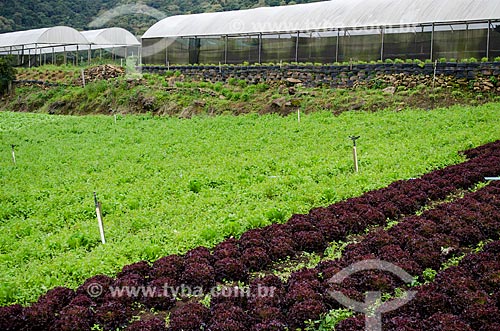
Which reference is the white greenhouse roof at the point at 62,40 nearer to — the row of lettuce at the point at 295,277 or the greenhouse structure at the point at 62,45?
the greenhouse structure at the point at 62,45

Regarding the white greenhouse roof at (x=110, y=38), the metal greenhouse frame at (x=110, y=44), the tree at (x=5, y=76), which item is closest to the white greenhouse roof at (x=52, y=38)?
the metal greenhouse frame at (x=110, y=44)

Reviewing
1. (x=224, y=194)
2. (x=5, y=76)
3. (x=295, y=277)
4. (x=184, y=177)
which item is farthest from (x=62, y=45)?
(x=295, y=277)

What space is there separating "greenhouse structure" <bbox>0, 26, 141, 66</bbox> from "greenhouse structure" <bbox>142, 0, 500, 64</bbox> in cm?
1475

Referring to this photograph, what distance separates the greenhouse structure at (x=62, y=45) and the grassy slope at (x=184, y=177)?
1156 inches

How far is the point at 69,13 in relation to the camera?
83.8 metres

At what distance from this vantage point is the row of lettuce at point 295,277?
6.66 metres

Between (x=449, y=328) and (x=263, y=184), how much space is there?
784cm

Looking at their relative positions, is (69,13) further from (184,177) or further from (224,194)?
(224,194)

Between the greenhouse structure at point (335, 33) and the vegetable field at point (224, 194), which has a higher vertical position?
the greenhouse structure at point (335, 33)

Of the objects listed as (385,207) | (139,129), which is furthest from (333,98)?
(385,207)

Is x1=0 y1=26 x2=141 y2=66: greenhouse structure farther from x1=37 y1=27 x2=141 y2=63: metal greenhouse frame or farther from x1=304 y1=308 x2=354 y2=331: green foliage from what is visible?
x1=304 y1=308 x2=354 y2=331: green foliage

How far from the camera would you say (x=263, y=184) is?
1334 centimetres

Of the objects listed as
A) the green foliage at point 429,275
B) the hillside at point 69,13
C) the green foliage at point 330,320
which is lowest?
the green foliage at point 330,320

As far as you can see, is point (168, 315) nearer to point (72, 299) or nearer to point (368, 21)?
point (72, 299)
